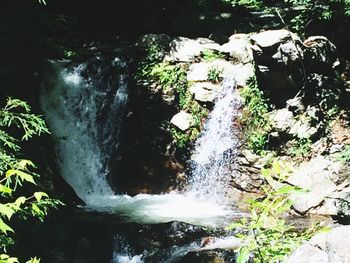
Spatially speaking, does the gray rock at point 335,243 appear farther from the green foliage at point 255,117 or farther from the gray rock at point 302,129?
the green foliage at point 255,117

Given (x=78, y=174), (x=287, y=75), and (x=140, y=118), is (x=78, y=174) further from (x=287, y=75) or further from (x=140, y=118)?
(x=287, y=75)

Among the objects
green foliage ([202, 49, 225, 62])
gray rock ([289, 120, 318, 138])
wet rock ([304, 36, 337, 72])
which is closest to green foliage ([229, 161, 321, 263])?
gray rock ([289, 120, 318, 138])

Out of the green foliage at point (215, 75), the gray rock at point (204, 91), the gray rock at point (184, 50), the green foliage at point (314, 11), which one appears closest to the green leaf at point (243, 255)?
the gray rock at point (204, 91)

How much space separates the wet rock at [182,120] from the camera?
10.1 m

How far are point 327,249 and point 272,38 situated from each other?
7.57 m

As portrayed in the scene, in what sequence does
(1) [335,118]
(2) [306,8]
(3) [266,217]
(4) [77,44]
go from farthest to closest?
(4) [77,44], (2) [306,8], (1) [335,118], (3) [266,217]

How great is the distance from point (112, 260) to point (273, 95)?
5.22 m

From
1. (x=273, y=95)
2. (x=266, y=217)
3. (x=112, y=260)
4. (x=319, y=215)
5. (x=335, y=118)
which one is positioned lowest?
(x=112, y=260)

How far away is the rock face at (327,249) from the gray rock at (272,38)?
736 centimetres

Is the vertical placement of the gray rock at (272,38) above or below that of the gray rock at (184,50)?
below

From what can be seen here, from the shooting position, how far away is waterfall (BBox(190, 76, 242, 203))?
31.2 ft

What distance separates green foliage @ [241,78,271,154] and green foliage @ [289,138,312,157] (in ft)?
2.11

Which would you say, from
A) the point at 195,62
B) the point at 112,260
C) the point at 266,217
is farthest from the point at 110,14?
the point at 266,217

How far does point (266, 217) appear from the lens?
2090 mm
